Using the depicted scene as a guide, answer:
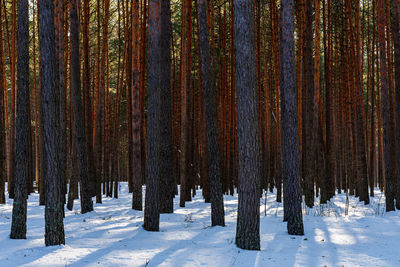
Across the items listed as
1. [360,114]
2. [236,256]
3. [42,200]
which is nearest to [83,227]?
[236,256]

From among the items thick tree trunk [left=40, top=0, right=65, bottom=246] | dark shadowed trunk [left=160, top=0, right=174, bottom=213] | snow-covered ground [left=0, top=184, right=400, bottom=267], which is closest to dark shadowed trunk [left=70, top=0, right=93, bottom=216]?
snow-covered ground [left=0, top=184, right=400, bottom=267]

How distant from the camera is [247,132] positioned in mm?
5102

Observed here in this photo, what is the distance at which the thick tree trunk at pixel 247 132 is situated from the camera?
5.10 m

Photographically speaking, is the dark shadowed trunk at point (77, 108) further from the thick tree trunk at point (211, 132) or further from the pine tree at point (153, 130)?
the thick tree trunk at point (211, 132)

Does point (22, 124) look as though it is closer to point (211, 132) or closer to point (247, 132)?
point (211, 132)

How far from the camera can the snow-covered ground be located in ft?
15.3

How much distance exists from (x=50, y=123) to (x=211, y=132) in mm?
2897

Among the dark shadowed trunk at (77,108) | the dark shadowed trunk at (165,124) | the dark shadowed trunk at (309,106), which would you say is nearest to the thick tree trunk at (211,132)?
the dark shadowed trunk at (165,124)

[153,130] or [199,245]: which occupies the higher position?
[153,130]

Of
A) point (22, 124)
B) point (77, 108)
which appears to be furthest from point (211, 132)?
point (77, 108)

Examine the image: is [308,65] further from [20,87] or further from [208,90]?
[20,87]

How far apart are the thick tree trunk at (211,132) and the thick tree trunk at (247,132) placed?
1.63 meters

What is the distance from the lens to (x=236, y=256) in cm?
488

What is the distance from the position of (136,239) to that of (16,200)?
197cm
